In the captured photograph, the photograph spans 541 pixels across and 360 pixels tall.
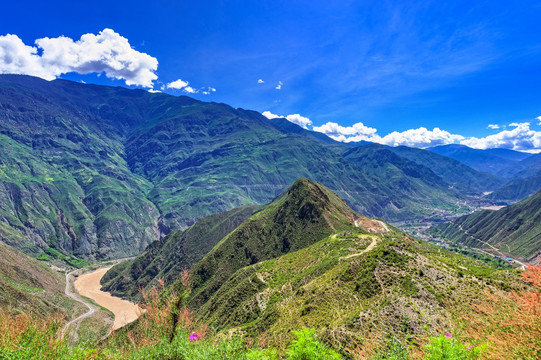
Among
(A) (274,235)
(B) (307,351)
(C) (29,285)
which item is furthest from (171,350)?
(C) (29,285)

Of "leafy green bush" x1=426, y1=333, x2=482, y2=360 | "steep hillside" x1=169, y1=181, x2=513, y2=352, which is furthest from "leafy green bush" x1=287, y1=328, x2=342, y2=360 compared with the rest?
"leafy green bush" x1=426, y1=333, x2=482, y2=360

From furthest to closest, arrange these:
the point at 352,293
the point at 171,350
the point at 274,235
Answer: the point at 274,235 < the point at 352,293 < the point at 171,350

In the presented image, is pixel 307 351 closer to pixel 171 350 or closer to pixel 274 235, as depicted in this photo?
pixel 171 350

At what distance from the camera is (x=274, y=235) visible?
471 ft

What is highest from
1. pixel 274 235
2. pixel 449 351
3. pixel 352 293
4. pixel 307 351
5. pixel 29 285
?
pixel 449 351

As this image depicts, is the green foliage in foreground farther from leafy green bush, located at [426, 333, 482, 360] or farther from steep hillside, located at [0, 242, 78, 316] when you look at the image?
steep hillside, located at [0, 242, 78, 316]

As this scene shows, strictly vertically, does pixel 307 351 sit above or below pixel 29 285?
above

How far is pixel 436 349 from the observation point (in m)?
12.9

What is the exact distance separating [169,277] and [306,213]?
10183 centimetres

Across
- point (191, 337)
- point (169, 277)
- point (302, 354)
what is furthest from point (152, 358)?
point (169, 277)

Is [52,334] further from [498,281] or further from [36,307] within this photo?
[36,307]

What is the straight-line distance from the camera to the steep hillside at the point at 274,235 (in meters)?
129

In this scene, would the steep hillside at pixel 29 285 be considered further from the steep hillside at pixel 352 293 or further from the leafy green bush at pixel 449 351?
the leafy green bush at pixel 449 351

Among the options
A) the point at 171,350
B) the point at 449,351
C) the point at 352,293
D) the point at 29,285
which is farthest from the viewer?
the point at 29,285
